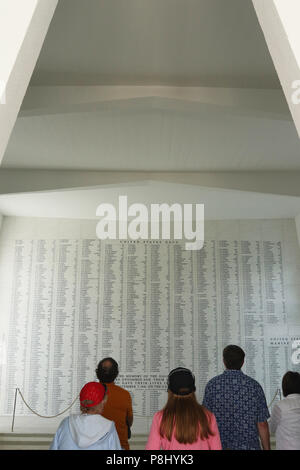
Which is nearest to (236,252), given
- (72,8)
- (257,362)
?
(257,362)

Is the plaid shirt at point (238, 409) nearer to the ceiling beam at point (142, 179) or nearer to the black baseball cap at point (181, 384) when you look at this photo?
the black baseball cap at point (181, 384)

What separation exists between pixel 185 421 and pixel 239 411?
95 centimetres

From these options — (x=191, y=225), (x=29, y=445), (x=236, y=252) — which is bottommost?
(x=29, y=445)

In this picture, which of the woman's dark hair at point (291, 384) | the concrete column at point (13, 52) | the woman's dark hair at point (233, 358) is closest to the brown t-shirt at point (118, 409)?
the woman's dark hair at point (233, 358)

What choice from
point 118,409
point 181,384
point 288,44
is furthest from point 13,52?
point 118,409

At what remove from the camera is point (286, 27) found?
1690 mm

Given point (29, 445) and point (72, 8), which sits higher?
point (72, 8)

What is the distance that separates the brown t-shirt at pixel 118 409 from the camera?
3.23 metres

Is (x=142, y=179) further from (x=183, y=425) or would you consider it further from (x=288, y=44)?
(x=288, y=44)

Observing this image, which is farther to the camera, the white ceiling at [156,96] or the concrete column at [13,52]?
the white ceiling at [156,96]

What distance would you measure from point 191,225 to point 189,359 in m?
2.90

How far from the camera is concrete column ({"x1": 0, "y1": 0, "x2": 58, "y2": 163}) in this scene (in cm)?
166
